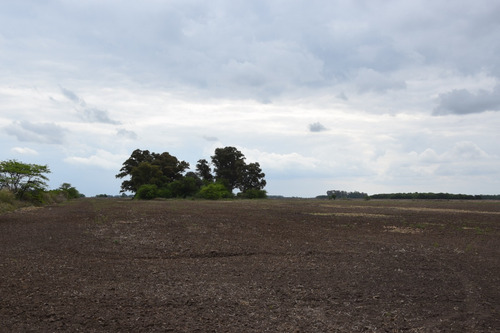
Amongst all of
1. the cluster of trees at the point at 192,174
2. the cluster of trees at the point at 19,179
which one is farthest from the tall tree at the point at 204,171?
the cluster of trees at the point at 19,179

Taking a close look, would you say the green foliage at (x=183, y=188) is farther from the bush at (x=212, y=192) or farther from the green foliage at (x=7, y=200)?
the green foliage at (x=7, y=200)

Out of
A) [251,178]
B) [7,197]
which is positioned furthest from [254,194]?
[7,197]

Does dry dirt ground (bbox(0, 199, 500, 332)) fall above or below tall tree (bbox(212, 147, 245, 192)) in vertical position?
below

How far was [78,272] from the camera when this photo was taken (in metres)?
9.54

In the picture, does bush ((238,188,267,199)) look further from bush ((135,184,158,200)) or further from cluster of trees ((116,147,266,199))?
bush ((135,184,158,200))

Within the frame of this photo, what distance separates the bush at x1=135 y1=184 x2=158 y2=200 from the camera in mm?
69125

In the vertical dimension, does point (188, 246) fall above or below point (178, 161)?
below

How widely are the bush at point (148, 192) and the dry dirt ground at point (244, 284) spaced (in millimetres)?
53404

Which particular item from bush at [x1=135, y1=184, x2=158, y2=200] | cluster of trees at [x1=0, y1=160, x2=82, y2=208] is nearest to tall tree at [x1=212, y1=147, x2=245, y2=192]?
bush at [x1=135, y1=184, x2=158, y2=200]

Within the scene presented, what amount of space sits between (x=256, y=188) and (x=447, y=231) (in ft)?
214

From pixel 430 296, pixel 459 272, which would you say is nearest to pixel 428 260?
pixel 459 272

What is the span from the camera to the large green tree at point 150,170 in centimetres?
7431

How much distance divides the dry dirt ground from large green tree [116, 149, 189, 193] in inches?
2312

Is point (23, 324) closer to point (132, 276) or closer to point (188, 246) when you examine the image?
point (132, 276)
